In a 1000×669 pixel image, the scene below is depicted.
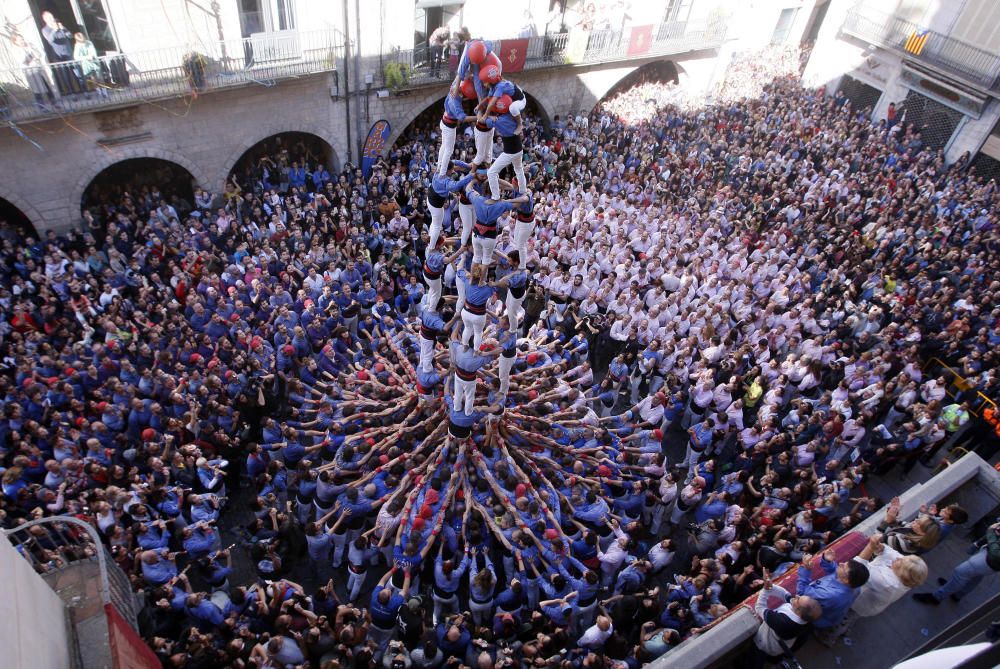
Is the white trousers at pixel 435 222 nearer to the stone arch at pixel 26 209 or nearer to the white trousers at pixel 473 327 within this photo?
the white trousers at pixel 473 327

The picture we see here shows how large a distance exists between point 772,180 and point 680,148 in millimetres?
4018

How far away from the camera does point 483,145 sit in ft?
28.7

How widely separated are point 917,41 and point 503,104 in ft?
80.5

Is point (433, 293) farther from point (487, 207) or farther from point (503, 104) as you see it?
point (503, 104)

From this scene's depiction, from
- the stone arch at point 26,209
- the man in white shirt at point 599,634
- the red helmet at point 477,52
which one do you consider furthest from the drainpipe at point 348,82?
the man in white shirt at point 599,634

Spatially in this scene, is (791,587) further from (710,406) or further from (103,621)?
(103,621)

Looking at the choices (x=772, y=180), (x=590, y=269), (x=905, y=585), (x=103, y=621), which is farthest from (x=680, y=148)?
(x=103, y=621)

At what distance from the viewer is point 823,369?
13.6m

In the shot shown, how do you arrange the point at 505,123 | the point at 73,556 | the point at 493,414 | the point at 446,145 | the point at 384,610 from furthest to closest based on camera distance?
the point at 493,414, the point at 446,145, the point at 384,610, the point at 505,123, the point at 73,556

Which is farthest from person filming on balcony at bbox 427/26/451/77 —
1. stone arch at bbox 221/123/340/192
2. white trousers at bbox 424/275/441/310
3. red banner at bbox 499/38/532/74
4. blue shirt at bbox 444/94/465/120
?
blue shirt at bbox 444/94/465/120

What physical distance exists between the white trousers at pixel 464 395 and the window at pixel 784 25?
31.5 m

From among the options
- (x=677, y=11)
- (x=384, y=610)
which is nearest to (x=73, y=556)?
(x=384, y=610)

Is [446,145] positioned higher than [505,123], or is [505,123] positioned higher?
[505,123]

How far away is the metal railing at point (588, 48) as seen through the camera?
1975 centimetres
